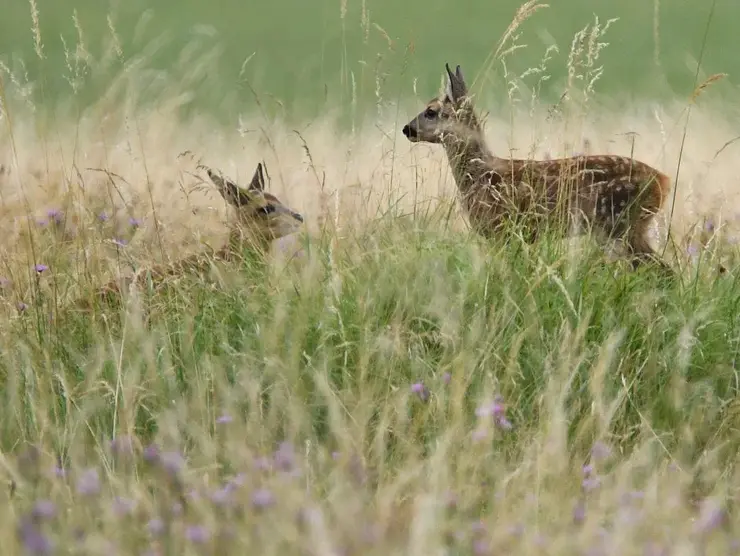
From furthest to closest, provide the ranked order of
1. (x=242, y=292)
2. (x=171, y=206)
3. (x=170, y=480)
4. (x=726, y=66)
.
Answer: (x=726, y=66), (x=171, y=206), (x=242, y=292), (x=170, y=480)

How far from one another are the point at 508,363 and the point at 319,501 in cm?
101

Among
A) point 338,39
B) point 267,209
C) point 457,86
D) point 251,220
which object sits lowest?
point 338,39

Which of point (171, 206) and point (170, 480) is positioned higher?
point (170, 480)

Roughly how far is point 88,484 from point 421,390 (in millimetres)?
1213

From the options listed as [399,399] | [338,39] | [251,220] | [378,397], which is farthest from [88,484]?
[338,39]

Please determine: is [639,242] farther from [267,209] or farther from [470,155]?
[267,209]

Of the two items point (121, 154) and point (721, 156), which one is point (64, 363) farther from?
point (721, 156)

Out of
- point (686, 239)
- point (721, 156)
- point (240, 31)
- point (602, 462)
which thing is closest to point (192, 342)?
point (602, 462)

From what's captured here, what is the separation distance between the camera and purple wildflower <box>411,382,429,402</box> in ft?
12.1

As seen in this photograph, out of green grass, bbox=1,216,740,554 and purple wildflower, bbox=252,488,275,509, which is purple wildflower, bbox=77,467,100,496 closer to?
green grass, bbox=1,216,740,554

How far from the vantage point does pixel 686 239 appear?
5.42 meters

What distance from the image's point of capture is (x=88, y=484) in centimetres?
284

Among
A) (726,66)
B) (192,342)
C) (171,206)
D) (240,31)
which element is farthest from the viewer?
(240,31)

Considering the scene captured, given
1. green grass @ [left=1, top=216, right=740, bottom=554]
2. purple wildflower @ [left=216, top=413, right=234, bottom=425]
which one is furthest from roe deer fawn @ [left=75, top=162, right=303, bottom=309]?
purple wildflower @ [left=216, top=413, right=234, bottom=425]
